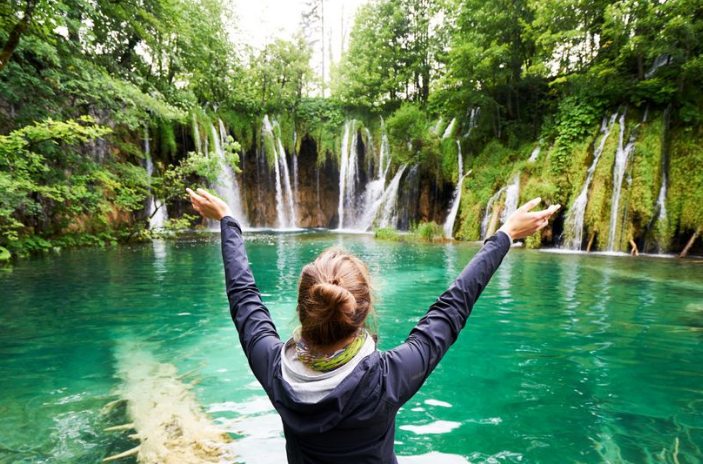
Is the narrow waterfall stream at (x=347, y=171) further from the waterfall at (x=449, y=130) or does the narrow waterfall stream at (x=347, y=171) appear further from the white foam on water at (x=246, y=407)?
the white foam on water at (x=246, y=407)

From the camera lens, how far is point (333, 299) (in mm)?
1195

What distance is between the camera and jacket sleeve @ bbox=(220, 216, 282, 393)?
1.40 metres

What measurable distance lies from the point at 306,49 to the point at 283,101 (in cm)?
469

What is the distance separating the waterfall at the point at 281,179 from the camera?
30.8 m

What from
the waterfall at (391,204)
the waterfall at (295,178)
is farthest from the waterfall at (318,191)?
the waterfall at (391,204)

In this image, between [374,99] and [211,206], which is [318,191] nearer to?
[374,99]

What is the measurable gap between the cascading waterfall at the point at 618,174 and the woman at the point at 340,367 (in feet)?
51.0

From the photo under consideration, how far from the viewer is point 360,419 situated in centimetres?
120

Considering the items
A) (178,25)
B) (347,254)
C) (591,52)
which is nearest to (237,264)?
(347,254)

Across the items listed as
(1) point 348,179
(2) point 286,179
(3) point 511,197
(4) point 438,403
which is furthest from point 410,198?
(4) point 438,403

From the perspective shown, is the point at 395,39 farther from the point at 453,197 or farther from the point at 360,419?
the point at 360,419

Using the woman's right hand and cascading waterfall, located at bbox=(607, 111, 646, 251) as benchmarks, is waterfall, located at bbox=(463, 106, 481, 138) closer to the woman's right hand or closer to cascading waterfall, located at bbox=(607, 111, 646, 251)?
cascading waterfall, located at bbox=(607, 111, 646, 251)

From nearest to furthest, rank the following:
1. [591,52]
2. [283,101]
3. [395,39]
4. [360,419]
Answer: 1. [360,419]
2. [591,52]
3. [395,39]
4. [283,101]

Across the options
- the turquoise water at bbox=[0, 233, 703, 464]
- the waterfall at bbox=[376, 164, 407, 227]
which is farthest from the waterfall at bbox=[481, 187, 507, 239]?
→ the turquoise water at bbox=[0, 233, 703, 464]
